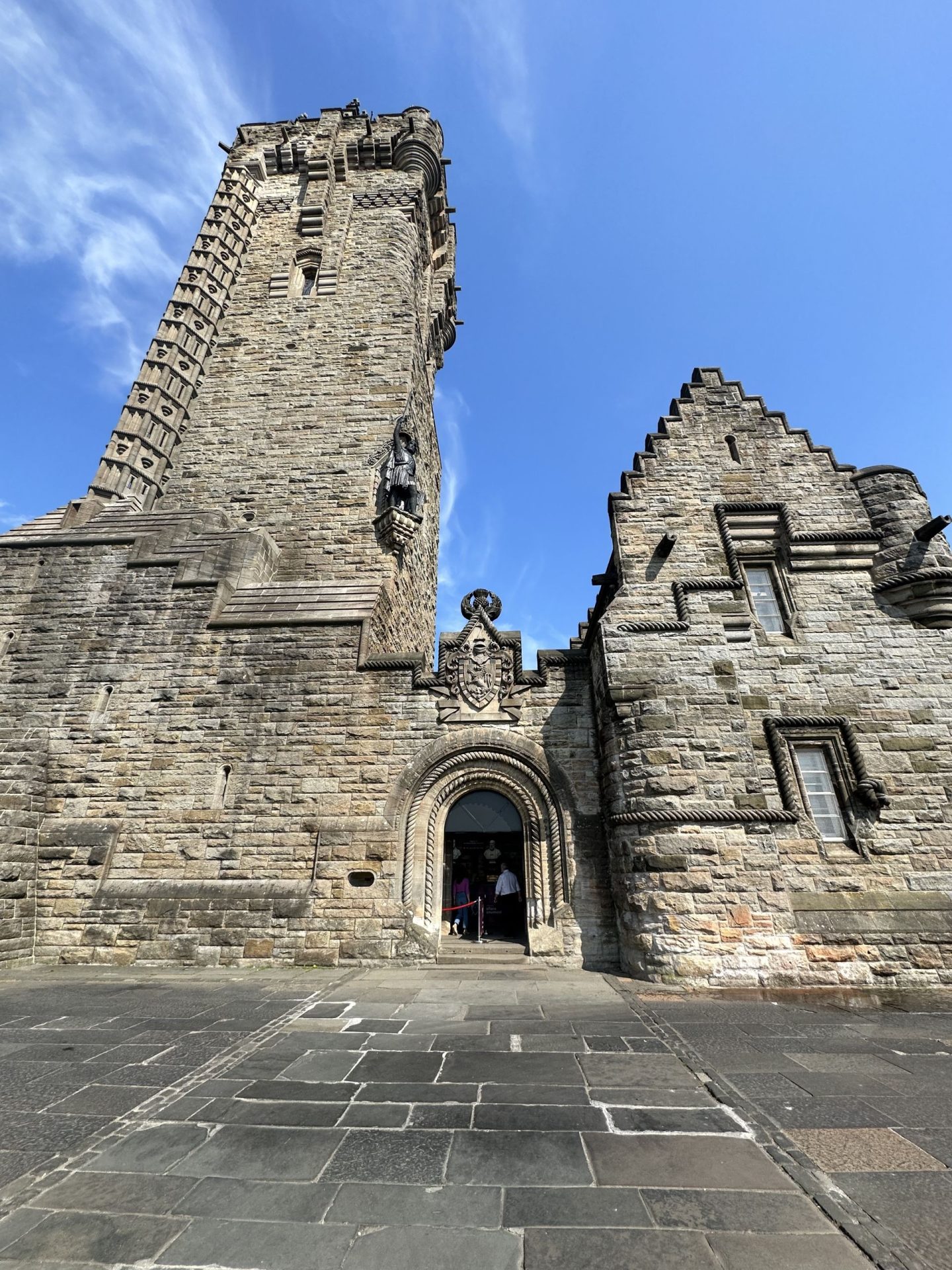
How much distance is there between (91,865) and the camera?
25.7 ft

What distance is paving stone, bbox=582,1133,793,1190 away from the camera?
2318 mm

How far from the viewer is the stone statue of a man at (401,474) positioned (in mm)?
11750

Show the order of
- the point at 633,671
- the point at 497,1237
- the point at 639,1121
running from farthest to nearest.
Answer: the point at 633,671 < the point at 639,1121 < the point at 497,1237

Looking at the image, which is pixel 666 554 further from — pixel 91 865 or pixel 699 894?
pixel 91 865

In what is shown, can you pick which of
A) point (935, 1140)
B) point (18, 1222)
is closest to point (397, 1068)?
point (18, 1222)

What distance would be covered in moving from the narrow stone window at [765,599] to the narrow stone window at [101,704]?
10446 mm

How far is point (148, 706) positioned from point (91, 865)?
2.40 meters

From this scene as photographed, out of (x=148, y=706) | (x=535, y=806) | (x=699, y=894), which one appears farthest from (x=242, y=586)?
(x=699, y=894)

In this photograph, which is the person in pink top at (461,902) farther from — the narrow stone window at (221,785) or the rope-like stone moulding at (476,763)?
the narrow stone window at (221,785)

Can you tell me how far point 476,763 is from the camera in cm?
835

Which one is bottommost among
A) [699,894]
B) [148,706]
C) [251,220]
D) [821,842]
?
[699,894]

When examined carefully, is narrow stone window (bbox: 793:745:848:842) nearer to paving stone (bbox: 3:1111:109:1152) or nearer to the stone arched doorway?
the stone arched doorway

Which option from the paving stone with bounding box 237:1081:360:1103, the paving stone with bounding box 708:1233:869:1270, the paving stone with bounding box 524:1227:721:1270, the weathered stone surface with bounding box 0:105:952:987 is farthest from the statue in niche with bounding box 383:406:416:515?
the paving stone with bounding box 708:1233:869:1270

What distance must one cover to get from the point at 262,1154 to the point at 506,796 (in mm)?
6033
